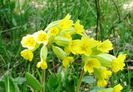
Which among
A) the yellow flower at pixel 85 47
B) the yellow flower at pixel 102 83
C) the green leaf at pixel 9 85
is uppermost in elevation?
the yellow flower at pixel 85 47

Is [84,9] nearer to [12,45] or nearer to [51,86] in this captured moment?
[12,45]

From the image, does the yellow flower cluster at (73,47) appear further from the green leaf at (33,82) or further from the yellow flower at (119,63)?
the green leaf at (33,82)

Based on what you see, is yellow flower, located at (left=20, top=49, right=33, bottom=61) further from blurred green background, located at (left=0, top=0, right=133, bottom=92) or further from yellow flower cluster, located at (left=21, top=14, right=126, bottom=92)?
blurred green background, located at (left=0, top=0, right=133, bottom=92)

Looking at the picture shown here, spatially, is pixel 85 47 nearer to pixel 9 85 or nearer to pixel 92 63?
pixel 92 63

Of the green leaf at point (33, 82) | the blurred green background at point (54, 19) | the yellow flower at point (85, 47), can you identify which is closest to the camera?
the yellow flower at point (85, 47)

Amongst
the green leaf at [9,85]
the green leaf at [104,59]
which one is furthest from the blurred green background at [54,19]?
the green leaf at [104,59]

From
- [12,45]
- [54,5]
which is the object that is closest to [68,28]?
[12,45]

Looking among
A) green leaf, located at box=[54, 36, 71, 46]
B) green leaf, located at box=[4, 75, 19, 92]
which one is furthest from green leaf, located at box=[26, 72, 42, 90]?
green leaf, located at box=[54, 36, 71, 46]
